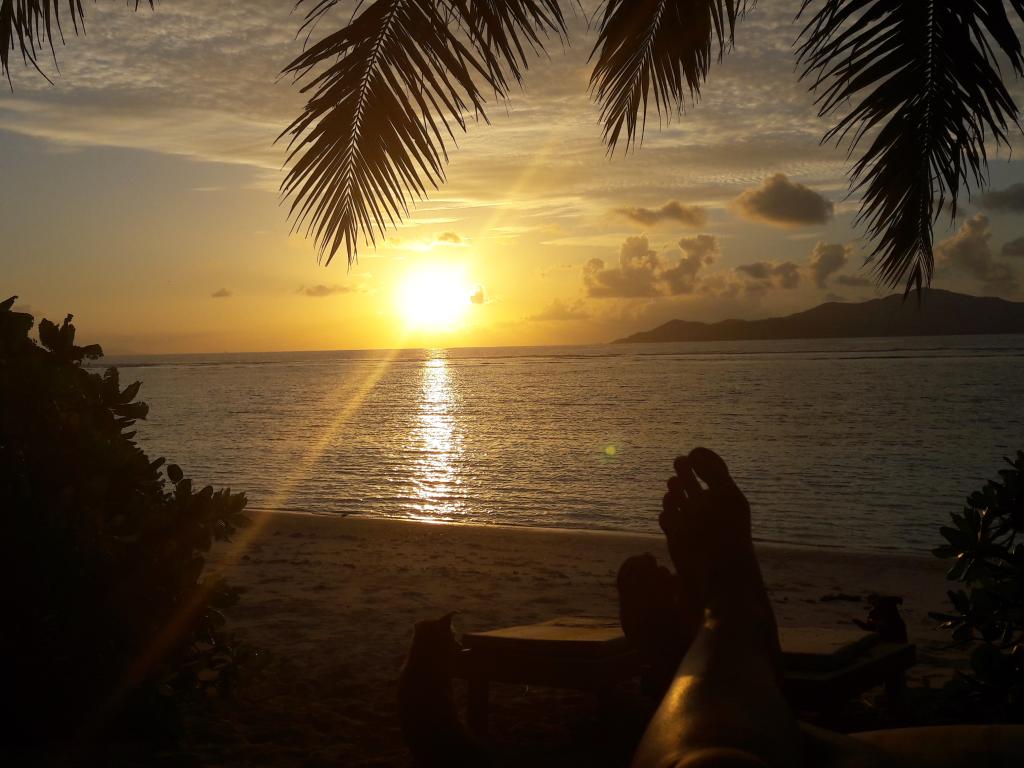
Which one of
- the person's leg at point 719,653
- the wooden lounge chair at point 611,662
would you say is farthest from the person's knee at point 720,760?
the wooden lounge chair at point 611,662

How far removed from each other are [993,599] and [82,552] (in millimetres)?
3166

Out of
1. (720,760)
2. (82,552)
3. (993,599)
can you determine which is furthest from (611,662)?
(720,760)

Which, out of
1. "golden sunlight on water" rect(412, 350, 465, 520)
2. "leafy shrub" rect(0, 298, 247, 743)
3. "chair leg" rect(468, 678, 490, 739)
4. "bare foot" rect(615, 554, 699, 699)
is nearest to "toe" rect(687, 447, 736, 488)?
"bare foot" rect(615, 554, 699, 699)

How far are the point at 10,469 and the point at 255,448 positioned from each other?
22.7 meters

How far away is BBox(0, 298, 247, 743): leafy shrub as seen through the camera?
2.66 meters

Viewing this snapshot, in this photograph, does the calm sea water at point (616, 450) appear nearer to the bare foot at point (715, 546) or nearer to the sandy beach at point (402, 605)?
the sandy beach at point (402, 605)

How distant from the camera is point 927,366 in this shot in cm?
6712

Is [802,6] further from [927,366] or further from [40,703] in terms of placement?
[927,366]

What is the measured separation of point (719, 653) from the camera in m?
1.53

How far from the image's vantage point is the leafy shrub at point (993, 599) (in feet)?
9.68

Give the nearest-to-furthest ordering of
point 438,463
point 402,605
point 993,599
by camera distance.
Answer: point 993,599, point 402,605, point 438,463

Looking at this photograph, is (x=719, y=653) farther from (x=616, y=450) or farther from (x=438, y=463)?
(x=616, y=450)

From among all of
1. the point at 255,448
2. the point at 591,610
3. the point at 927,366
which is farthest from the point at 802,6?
the point at 927,366

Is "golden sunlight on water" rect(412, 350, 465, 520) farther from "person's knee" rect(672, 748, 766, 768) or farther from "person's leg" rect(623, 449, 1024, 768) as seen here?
A: "person's knee" rect(672, 748, 766, 768)
